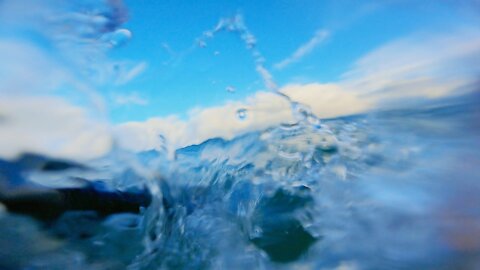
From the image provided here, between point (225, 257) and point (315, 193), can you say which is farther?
point (315, 193)

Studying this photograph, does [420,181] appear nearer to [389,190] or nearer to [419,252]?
[389,190]

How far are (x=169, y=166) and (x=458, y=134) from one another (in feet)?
10.0

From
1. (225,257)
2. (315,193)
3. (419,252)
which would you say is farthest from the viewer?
(315,193)

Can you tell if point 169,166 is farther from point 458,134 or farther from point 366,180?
point 458,134

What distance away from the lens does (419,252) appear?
10.9ft

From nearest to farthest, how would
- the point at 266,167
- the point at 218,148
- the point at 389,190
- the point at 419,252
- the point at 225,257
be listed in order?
the point at 419,252, the point at 225,257, the point at 389,190, the point at 266,167, the point at 218,148

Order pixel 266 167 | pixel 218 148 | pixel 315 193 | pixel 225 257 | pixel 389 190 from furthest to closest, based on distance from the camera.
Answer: pixel 218 148 → pixel 266 167 → pixel 315 193 → pixel 389 190 → pixel 225 257

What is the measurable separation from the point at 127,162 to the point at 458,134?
347 cm

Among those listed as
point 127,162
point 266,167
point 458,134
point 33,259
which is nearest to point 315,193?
point 266,167

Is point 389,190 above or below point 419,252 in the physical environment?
above

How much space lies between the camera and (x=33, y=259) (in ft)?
11.6

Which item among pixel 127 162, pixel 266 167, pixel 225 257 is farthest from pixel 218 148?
pixel 225 257

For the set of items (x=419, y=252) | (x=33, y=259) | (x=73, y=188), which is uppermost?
(x=73, y=188)

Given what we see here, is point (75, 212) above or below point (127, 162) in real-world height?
below
